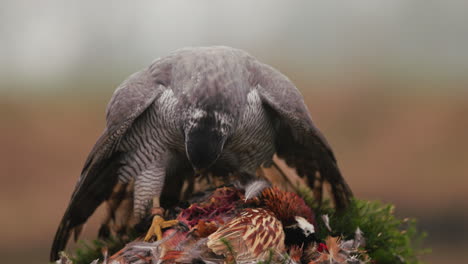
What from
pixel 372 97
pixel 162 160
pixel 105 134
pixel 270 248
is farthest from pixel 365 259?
pixel 372 97

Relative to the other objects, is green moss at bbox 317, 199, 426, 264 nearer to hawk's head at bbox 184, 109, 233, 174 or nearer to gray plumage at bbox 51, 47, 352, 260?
gray plumage at bbox 51, 47, 352, 260

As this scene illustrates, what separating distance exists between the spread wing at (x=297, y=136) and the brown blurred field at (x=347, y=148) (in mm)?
967

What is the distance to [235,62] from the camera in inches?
64.7

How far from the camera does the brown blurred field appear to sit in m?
2.73

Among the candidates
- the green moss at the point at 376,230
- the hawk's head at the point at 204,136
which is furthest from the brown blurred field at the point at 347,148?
the hawk's head at the point at 204,136

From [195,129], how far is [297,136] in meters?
0.44

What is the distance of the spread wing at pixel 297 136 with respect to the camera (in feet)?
5.14

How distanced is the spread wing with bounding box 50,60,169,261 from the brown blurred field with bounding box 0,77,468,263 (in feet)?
3.41

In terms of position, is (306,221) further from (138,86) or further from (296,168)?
(138,86)

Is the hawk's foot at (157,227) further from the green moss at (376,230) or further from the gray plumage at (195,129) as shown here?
the green moss at (376,230)

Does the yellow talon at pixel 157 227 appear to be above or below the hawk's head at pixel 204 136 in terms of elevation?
below

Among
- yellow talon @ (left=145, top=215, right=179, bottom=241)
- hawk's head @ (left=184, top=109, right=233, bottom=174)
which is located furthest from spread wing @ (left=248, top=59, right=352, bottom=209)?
yellow talon @ (left=145, top=215, right=179, bottom=241)

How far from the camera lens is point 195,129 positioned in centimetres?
144

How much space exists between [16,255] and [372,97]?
2.41 m
